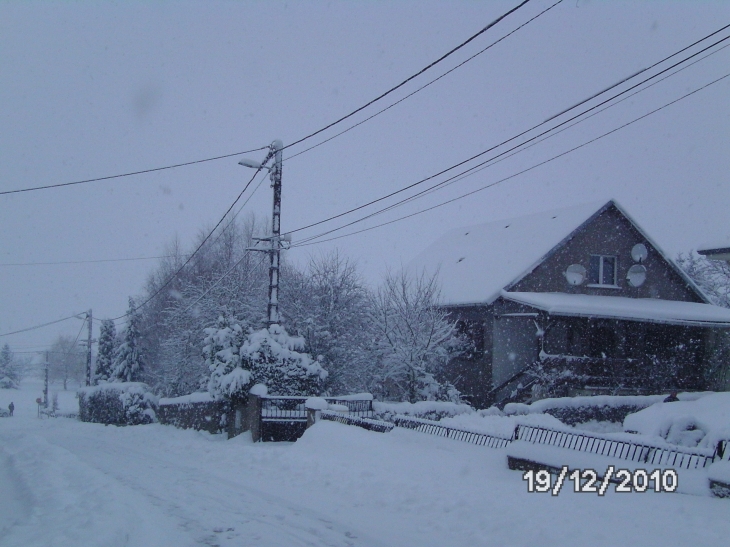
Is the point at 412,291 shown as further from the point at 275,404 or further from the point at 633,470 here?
the point at 633,470

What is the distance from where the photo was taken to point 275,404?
18359 mm

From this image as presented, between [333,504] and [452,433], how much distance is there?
17.1 feet

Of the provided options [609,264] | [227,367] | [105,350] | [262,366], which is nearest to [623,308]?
[609,264]

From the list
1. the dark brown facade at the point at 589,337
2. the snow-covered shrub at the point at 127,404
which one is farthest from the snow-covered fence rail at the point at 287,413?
the snow-covered shrub at the point at 127,404

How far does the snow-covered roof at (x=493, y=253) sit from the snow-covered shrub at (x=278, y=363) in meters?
9.20

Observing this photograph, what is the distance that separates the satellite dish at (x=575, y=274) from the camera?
2758 cm

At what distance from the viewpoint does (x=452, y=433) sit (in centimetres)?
1366

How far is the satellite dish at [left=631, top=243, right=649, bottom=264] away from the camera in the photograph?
28.7 metres

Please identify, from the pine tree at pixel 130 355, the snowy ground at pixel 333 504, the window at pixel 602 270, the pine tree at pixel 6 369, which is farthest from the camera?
the pine tree at pixel 6 369

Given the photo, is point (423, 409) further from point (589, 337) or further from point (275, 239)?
point (589, 337)

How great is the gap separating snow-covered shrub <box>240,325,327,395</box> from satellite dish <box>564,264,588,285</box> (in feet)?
43.1

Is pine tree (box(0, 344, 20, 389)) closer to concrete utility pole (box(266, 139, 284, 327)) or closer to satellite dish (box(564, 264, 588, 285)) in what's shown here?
concrete utility pole (box(266, 139, 284, 327))

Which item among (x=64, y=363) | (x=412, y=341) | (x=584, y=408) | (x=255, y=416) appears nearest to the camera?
(x=255, y=416)

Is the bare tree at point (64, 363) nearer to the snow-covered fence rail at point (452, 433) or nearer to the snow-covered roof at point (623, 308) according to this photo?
A: the snow-covered roof at point (623, 308)
